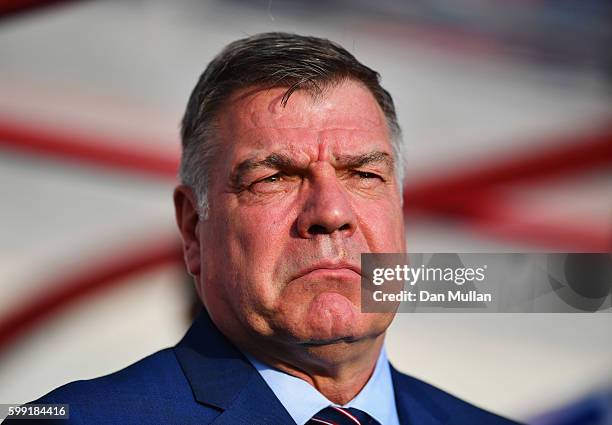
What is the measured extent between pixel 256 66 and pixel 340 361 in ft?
1.48

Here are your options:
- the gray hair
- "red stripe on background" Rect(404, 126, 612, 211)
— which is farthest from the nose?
"red stripe on background" Rect(404, 126, 612, 211)

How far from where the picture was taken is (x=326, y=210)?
3.93ft

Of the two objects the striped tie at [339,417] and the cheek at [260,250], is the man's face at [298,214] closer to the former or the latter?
the cheek at [260,250]

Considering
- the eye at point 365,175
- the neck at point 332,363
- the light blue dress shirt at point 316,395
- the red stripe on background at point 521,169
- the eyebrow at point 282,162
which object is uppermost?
the red stripe on background at point 521,169

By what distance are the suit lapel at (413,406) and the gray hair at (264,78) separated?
34 centimetres

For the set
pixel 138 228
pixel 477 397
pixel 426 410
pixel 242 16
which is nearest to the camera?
pixel 426 410

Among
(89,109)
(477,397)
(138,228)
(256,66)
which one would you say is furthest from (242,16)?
(256,66)

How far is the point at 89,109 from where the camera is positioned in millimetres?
6406

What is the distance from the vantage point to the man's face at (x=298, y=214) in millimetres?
1213

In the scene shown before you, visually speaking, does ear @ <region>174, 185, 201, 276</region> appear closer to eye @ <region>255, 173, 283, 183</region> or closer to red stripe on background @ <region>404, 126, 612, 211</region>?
eye @ <region>255, 173, 283, 183</region>

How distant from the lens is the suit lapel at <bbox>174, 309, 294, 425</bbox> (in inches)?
49.9

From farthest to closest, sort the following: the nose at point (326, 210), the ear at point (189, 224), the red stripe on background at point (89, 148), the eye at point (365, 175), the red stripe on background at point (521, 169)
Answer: the red stripe on background at point (89, 148), the red stripe on background at point (521, 169), the ear at point (189, 224), the eye at point (365, 175), the nose at point (326, 210)

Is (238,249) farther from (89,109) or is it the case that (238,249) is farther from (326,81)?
(89,109)

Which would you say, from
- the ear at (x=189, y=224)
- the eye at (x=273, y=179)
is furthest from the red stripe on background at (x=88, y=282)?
the eye at (x=273, y=179)
